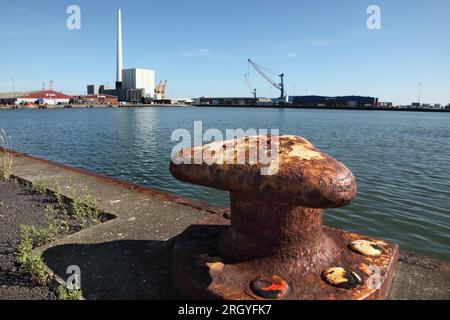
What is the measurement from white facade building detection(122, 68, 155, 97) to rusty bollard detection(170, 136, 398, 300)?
14751cm

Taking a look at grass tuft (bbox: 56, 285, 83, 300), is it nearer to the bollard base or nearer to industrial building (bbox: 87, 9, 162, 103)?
the bollard base

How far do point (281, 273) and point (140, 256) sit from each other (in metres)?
1.30

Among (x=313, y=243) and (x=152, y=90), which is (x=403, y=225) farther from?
(x=152, y=90)

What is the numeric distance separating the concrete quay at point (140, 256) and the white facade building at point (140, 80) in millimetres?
145647

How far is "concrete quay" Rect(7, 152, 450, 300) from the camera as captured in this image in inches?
97.7

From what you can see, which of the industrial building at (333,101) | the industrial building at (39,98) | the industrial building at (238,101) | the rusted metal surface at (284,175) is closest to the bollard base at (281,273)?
the rusted metal surface at (284,175)

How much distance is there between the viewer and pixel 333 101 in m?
110

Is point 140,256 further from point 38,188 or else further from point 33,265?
point 38,188

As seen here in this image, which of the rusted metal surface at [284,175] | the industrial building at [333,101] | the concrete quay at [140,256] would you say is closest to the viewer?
the rusted metal surface at [284,175]

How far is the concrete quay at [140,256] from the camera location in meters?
2.48
